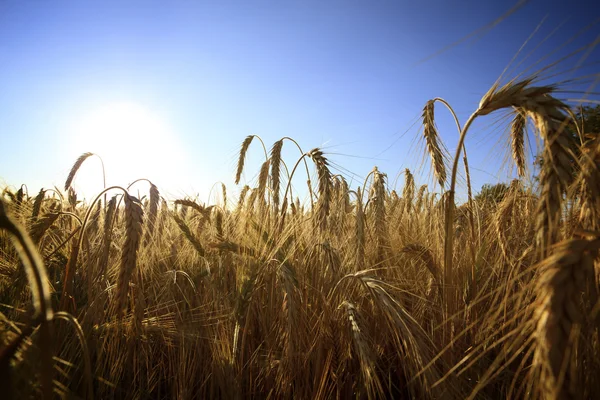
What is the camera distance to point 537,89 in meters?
0.98

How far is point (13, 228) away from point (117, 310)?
0.80 meters

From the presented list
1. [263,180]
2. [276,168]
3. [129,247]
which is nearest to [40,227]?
[129,247]

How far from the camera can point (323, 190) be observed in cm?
197

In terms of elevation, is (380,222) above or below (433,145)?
below

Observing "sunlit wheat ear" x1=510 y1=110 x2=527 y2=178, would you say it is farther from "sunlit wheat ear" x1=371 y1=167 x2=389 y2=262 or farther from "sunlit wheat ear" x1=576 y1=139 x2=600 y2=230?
"sunlit wheat ear" x1=576 y1=139 x2=600 y2=230

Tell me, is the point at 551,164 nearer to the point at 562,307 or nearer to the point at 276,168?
the point at 562,307

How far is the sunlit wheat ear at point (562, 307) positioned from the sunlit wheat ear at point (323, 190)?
1.33 metres

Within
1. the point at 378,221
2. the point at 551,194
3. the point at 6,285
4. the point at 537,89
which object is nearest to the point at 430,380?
the point at 551,194

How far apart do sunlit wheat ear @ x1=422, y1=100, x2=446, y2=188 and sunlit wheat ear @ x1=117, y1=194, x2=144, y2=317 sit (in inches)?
68.8

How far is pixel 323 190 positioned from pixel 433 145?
769 mm

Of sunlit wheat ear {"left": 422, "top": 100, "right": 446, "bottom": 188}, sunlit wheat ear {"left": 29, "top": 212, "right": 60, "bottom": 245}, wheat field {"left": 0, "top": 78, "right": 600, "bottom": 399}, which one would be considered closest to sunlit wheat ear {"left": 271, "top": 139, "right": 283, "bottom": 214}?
wheat field {"left": 0, "top": 78, "right": 600, "bottom": 399}

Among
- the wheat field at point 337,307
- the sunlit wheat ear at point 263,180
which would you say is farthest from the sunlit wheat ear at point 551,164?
the sunlit wheat ear at point 263,180

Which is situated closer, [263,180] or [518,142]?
[518,142]

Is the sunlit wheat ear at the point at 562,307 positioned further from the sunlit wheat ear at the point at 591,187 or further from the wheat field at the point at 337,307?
the sunlit wheat ear at the point at 591,187
